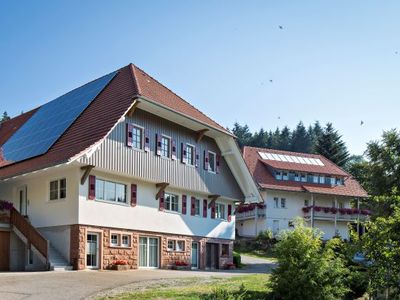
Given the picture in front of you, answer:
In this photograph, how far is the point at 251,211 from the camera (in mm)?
52656

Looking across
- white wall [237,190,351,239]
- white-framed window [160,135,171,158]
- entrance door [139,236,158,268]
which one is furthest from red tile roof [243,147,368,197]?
entrance door [139,236,158,268]

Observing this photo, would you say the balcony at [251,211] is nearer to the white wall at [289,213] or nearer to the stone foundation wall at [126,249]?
the white wall at [289,213]

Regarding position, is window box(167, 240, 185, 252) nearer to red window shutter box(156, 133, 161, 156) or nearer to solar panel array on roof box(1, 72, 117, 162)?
red window shutter box(156, 133, 161, 156)

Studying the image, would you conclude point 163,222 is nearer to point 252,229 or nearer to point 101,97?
point 101,97

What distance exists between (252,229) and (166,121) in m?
27.6

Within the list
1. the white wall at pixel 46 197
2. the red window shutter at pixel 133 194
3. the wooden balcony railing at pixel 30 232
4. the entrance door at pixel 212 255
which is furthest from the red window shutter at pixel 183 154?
the wooden balcony railing at pixel 30 232

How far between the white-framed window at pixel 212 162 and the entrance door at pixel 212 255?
4.32 metres

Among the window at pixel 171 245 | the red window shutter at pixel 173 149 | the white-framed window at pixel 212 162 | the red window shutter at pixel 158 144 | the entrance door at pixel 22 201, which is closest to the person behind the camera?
the entrance door at pixel 22 201

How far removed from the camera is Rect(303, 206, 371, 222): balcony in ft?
170

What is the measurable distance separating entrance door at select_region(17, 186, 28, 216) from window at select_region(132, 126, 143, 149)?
5852mm

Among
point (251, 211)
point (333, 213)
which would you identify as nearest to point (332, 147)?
point (333, 213)

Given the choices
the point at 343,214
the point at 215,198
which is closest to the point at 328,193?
the point at 343,214

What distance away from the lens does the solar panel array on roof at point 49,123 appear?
2628 centimetres

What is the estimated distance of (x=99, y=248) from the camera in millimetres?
23734
